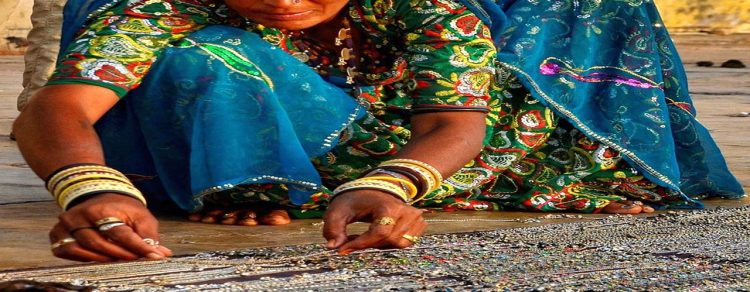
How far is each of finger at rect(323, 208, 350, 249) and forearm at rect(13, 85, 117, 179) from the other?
1.51ft


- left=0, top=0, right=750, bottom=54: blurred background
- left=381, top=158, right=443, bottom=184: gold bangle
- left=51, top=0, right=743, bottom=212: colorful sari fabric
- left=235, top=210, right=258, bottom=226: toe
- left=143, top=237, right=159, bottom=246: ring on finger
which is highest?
left=143, top=237, right=159, bottom=246: ring on finger

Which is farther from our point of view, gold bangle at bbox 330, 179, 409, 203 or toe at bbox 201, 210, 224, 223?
toe at bbox 201, 210, 224, 223

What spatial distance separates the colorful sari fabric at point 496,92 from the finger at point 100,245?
0.80m

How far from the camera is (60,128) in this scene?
2.80 m

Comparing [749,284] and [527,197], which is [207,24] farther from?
[749,284]

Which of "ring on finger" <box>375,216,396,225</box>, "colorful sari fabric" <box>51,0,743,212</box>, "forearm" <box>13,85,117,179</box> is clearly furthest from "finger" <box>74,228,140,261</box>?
"colorful sari fabric" <box>51,0,743,212</box>

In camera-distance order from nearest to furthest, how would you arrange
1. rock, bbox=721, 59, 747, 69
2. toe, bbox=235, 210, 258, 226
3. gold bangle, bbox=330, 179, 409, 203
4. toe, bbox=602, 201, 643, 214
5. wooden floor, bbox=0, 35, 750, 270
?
gold bangle, bbox=330, 179, 409, 203, wooden floor, bbox=0, 35, 750, 270, toe, bbox=235, 210, 258, 226, toe, bbox=602, 201, 643, 214, rock, bbox=721, 59, 747, 69

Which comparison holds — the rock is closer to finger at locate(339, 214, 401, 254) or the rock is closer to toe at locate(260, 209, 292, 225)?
toe at locate(260, 209, 292, 225)

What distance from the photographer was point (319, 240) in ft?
10.6

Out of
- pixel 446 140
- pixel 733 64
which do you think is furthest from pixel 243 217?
pixel 733 64

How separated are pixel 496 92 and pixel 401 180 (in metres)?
1.04

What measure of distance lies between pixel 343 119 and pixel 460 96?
14.2 inches

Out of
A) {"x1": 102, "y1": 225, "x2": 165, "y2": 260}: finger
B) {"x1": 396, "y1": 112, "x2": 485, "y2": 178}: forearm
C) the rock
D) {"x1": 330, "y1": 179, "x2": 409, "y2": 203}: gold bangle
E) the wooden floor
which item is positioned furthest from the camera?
the rock

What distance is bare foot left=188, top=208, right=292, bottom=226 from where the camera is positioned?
138 inches
